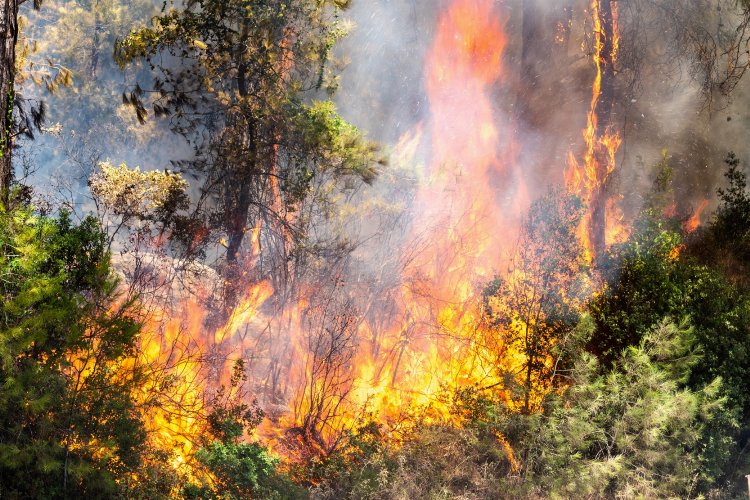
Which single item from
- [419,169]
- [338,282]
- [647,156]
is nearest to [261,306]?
[338,282]

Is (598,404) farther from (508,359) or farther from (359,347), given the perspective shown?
(359,347)

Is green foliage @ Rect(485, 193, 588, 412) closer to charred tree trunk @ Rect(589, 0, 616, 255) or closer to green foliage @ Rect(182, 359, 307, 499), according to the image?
charred tree trunk @ Rect(589, 0, 616, 255)

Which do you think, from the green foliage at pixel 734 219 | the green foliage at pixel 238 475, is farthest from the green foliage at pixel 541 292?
the green foliage at pixel 238 475

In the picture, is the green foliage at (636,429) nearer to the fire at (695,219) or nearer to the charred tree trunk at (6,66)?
the fire at (695,219)

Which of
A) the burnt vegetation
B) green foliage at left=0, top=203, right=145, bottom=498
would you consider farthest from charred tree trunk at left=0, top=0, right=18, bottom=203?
green foliage at left=0, top=203, right=145, bottom=498

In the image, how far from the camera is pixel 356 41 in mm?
20078

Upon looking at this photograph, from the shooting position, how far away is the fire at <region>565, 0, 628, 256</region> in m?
21.7

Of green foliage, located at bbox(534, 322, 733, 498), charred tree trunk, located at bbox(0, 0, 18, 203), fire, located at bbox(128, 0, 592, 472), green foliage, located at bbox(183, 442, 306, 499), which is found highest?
fire, located at bbox(128, 0, 592, 472)

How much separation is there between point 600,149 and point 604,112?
108 cm

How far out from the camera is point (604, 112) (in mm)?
22922

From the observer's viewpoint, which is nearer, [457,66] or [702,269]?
[702,269]

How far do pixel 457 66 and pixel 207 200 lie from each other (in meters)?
8.31

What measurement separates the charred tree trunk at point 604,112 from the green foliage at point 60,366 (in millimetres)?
13465

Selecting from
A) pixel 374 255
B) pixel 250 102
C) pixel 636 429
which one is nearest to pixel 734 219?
pixel 636 429
